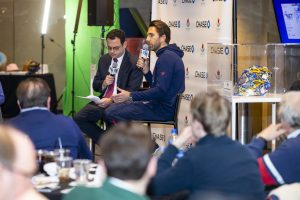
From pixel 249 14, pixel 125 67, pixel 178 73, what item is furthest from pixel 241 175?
pixel 249 14

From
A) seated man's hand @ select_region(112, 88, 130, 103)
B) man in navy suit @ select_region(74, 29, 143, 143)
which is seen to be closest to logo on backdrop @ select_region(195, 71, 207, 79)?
man in navy suit @ select_region(74, 29, 143, 143)

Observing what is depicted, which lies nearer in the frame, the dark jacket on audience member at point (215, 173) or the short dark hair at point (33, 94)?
the dark jacket on audience member at point (215, 173)

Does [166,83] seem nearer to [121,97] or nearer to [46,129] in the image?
[121,97]

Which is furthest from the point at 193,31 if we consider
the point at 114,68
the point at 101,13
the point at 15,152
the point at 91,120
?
the point at 15,152

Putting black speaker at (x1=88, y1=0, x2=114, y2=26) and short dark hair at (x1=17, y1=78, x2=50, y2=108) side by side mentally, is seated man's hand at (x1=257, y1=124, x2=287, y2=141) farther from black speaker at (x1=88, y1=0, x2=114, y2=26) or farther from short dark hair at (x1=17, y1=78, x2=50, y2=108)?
black speaker at (x1=88, y1=0, x2=114, y2=26)

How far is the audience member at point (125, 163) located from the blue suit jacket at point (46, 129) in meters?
1.59

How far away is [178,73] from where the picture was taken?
20.5 ft

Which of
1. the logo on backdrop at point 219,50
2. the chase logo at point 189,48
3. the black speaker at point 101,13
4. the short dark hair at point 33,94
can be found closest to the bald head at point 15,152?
the short dark hair at point 33,94

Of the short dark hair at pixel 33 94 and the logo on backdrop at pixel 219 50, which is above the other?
the logo on backdrop at pixel 219 50

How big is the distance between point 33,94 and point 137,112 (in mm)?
2514

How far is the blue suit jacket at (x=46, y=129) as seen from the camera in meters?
3.77

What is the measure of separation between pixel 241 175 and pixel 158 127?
487cm

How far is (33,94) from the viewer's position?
3.89 m

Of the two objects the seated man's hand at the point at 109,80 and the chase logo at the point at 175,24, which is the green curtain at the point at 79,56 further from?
the seated man's hand at the point at 109,80
